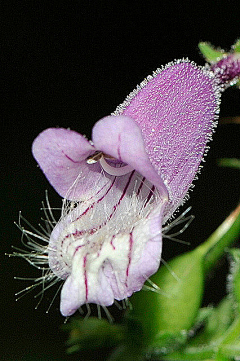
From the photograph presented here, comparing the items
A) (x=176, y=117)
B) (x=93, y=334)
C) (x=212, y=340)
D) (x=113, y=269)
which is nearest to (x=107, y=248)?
(x=113, y=269)

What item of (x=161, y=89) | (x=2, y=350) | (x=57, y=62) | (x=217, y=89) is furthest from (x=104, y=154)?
(x=57, y=62)

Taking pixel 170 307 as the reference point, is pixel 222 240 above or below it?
above

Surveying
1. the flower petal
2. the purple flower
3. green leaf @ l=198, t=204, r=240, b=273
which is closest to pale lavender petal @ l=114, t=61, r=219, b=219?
the purple flower

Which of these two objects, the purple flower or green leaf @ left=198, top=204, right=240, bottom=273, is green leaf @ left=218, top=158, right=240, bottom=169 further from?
the purple flower

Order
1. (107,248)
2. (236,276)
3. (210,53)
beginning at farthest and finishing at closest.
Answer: (210,53)
(236,276)
(107,248)

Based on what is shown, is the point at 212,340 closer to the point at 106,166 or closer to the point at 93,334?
the point at 93,334

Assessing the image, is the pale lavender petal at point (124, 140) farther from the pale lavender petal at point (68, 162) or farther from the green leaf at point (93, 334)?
the green leaf at point (93, 334)

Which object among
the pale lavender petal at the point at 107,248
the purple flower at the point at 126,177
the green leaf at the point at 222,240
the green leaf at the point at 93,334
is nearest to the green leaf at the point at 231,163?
the green leaf at the point at 222,240
